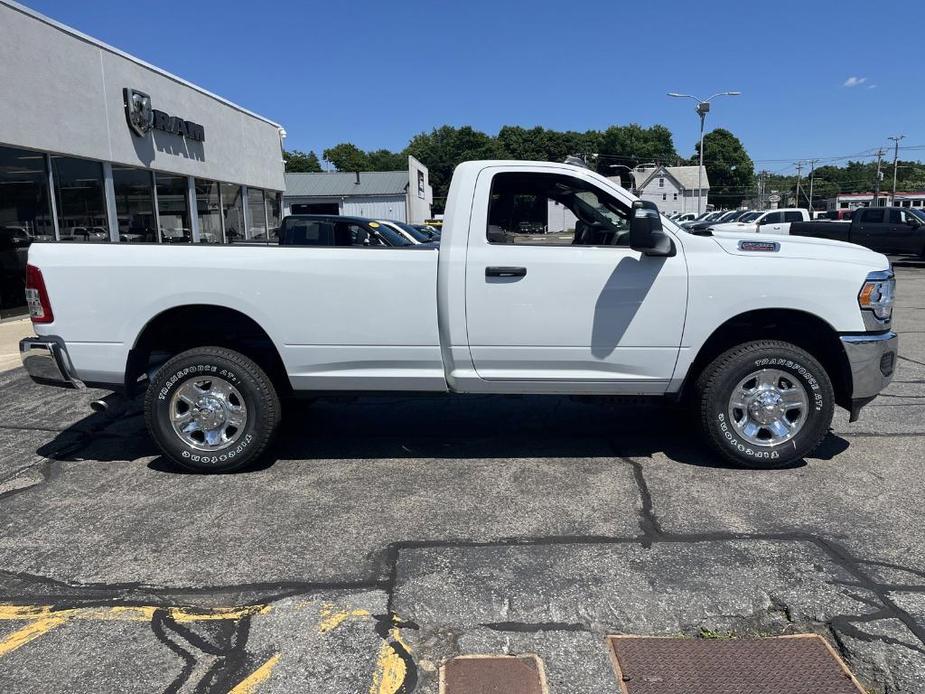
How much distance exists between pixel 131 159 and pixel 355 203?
4155 cm

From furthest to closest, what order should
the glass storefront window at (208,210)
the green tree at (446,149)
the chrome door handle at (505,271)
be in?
1. the green tree at (446,149)
2. the glass storefront window at (208,210)
3. the chrome door handle at (505,271)

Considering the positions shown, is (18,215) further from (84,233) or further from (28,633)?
(28,633)

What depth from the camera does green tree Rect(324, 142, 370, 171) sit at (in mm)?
124750

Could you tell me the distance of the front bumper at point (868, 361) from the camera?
4.52 metres

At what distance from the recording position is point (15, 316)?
12.0 meters

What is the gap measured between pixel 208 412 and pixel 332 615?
2158 millimetres

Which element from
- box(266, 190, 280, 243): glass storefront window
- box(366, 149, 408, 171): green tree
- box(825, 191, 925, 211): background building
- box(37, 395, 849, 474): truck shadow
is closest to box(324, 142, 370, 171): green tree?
box(366, 149, 408, 171): green tree

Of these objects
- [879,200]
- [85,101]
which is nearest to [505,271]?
[85,101]

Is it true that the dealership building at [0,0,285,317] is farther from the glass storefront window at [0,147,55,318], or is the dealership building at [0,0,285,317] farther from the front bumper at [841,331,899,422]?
the front bumper at [841,331,899,422]

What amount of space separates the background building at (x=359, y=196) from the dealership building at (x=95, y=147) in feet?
116

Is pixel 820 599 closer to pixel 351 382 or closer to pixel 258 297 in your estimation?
pixel 351 382

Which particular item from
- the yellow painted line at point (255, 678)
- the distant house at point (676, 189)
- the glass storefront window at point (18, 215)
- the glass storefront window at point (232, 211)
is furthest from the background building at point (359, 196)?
the yellow painted line at point (255, 678)

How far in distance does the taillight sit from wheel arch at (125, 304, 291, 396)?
1.95ft

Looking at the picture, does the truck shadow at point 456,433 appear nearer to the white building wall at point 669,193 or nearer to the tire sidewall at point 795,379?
the tire sidewall at point 795,379
